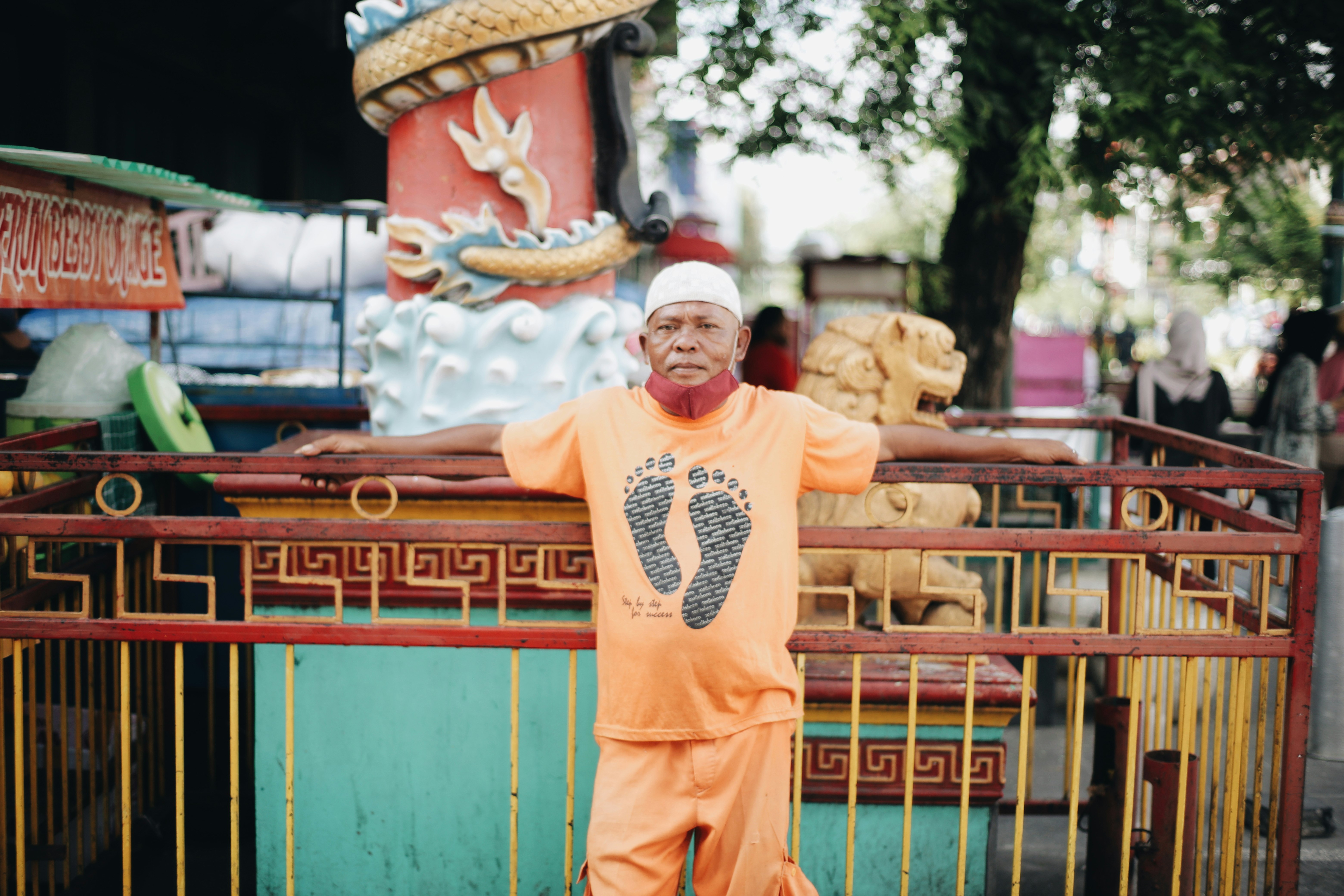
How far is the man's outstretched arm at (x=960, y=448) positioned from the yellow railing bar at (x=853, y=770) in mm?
531

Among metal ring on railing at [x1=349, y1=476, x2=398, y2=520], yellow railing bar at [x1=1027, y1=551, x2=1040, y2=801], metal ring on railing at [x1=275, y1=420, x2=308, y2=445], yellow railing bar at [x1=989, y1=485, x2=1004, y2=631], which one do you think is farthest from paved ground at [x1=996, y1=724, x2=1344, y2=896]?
metal ring on railing at [x1=275, y1=420, x2=308, y2=445]

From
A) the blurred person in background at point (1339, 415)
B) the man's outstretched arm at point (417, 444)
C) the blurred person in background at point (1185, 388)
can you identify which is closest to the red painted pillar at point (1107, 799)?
the man's outstretched arm at point (417, 444)

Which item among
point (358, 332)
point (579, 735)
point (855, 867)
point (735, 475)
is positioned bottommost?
point (855, 867)

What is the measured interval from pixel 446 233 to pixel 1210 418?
513cm

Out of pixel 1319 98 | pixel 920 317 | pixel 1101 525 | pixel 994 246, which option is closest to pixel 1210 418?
pixel 1101 525

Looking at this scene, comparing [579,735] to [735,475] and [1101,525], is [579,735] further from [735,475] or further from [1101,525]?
[1101,525]

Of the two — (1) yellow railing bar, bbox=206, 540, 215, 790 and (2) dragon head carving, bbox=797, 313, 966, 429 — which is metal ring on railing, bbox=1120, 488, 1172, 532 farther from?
(1) yellow railing bar, bbox=206, 540, 215, 790

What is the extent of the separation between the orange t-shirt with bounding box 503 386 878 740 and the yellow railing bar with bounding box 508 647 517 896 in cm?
45

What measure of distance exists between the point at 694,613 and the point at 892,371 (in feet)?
4.82

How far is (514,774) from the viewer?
8.68 ft

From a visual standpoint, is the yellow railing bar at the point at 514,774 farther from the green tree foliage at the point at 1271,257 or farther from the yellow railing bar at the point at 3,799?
the green tree foliage at the point at 1271,257

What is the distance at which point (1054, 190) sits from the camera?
14.6 feet

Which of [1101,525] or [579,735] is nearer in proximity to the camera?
[579,735]

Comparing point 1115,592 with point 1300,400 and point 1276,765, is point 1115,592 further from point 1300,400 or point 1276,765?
point 1300,400
